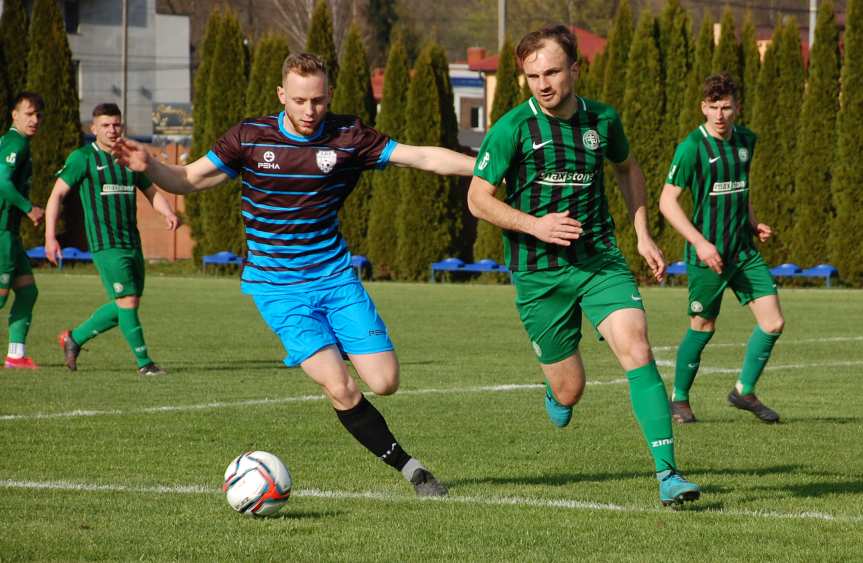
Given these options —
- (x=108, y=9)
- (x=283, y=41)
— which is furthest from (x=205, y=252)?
(x=108, y=9)

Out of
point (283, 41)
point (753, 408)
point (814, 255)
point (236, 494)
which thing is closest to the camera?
point (236, 494)

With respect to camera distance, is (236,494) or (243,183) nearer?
(236,494)

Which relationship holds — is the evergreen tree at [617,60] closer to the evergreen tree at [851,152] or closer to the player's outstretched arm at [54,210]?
the evergreen tree at [851,152]

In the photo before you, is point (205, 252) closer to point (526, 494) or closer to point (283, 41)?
point (283, 41)

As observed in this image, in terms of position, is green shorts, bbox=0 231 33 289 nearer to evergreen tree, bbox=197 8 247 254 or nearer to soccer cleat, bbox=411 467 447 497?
soccer cleat, bbox=411 467 447 497

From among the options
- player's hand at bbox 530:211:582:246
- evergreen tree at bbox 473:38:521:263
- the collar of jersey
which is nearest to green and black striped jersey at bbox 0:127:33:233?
the collar of jersey

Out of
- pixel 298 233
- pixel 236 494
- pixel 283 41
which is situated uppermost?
pixel 283 41

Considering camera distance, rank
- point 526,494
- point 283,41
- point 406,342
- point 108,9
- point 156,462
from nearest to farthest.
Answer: point 526,494
point 156,462
point 406,342
point 283,41
point 108,9

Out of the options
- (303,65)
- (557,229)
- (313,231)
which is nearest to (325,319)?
(313,231)

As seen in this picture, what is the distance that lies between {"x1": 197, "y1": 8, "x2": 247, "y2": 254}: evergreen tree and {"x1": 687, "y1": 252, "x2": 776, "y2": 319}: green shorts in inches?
870

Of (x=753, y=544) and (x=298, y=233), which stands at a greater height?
(x=298, y=233)

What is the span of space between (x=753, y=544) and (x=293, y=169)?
2.86 m

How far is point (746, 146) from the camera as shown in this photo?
970cm

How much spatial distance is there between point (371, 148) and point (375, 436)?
4.71 feet
